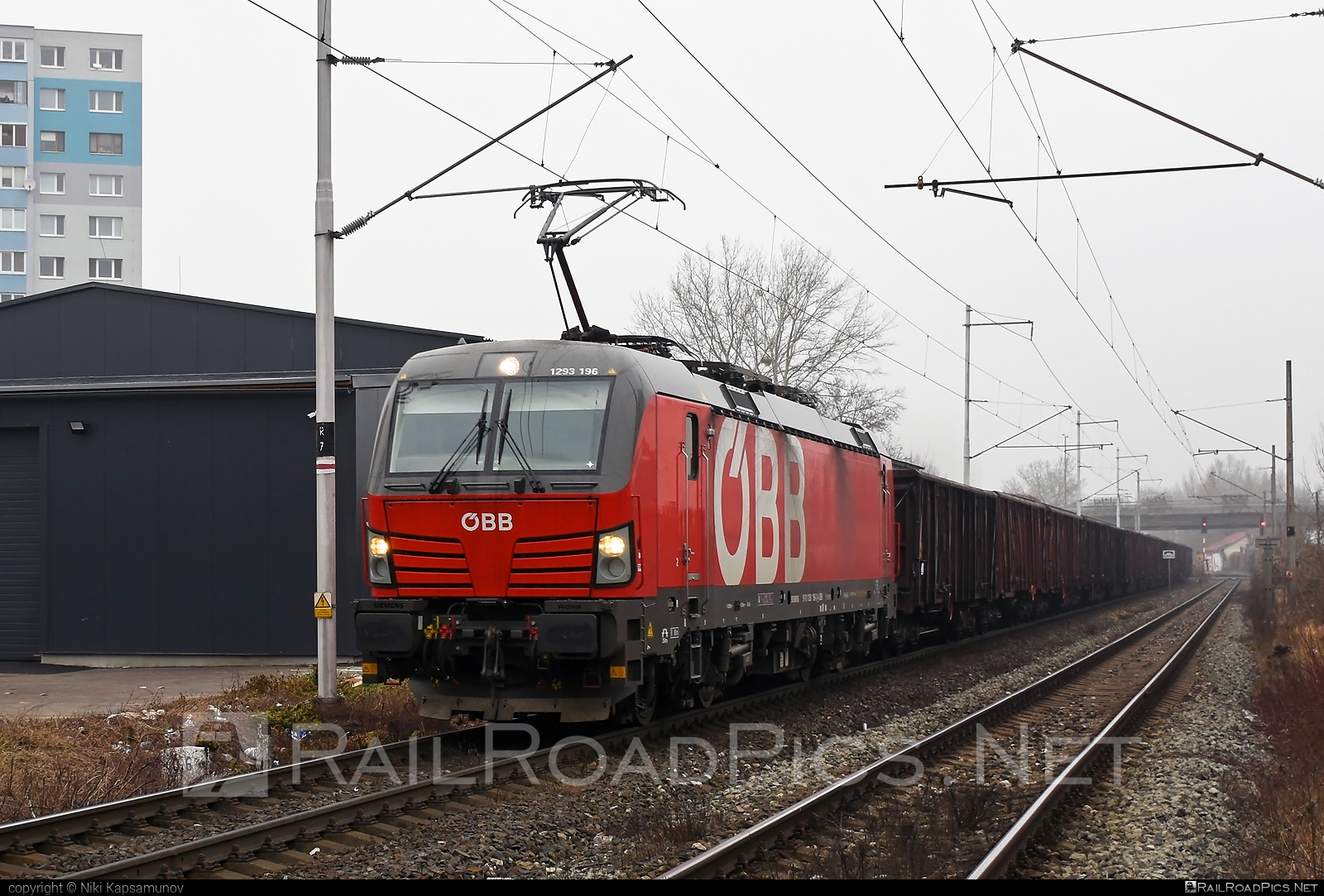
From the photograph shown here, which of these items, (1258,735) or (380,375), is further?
(380,375)

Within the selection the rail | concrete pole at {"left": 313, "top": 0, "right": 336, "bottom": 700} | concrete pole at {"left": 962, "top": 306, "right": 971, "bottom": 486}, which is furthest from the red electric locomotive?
concrete pole at {"left": 962, "top": 306, "right": 971, "bottom": 486}

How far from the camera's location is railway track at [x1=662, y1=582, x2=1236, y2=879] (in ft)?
24.6

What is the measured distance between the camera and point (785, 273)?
46.4 metres

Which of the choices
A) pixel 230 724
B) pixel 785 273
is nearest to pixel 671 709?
pixel 230 724

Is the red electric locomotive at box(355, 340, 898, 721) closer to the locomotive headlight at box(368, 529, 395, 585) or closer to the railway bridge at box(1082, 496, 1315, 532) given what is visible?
the locomotive headlight at box(368, 529, 395, 585)

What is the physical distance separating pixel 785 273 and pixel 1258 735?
111 feet

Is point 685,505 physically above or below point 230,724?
above

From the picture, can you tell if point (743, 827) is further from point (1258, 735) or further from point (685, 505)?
point (1258, 735)

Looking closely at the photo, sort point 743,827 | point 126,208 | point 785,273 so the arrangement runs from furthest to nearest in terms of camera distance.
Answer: point 126,208
point 785,273
point 743,827

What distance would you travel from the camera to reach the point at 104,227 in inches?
2795

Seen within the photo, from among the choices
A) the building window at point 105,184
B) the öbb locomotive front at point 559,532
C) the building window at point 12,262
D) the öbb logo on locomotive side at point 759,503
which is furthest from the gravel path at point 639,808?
the building window at point 12,262

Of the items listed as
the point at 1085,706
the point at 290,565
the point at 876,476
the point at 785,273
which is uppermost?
the point at 785,273

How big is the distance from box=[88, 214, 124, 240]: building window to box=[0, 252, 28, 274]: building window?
12.1ft
